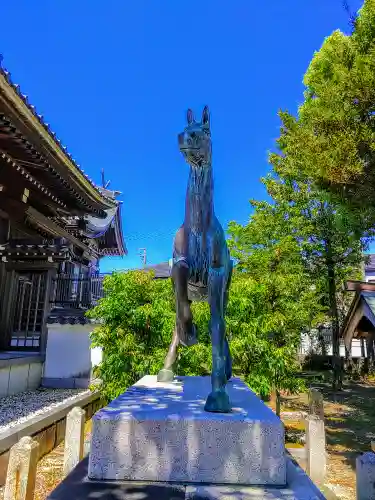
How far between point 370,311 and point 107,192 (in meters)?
15.1

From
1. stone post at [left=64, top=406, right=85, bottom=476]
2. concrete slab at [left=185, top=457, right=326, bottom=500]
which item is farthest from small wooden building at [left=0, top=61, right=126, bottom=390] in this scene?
concrete slab at [left=185, top=457, right=326, bottom=500]

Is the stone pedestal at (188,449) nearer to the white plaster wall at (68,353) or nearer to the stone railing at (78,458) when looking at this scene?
the stone railing at (78,458)

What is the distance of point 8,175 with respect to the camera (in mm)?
8086

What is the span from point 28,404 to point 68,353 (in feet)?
7.92

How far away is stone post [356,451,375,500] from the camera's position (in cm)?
290

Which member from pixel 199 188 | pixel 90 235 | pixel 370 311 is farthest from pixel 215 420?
pixel 90 235

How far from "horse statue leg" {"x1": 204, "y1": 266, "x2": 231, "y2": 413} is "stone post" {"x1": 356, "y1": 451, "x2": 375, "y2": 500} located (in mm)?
1300

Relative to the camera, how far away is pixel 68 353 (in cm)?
985

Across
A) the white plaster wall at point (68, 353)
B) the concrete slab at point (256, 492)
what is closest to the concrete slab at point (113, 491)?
the concrete slab at point (256, 492)

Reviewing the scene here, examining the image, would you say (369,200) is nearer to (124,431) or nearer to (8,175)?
(124,431)

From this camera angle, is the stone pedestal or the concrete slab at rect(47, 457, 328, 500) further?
the stone pedestal

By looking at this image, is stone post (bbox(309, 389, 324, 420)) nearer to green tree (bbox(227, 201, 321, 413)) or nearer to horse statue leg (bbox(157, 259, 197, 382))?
green tree (bbox(227, 201, 321, 413))

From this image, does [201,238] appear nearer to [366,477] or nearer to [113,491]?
[113,491]

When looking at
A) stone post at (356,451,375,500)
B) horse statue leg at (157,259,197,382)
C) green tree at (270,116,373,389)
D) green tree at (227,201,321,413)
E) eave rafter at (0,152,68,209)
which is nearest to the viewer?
stone post at (356,451,375,500)
